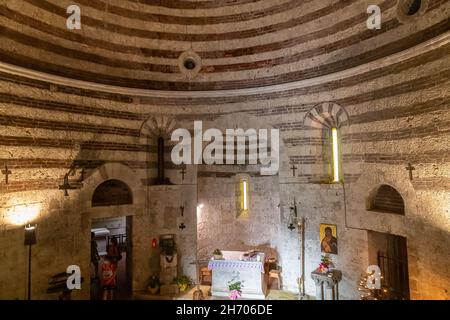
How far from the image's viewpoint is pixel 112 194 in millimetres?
9648

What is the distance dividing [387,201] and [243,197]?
210 inches

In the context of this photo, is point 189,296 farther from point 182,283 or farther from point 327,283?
point 327,283

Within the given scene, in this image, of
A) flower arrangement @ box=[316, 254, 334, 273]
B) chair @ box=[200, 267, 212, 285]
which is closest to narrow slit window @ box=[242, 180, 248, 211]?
chair @ box=[200, 267, 212, 285]

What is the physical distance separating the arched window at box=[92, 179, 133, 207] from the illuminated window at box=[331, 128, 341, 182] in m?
7.08

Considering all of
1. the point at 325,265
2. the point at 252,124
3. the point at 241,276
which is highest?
the point at 252,124

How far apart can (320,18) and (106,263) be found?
35.5 ft

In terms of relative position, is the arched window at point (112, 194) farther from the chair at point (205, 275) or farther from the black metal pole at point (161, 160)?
the chair at point (205, 275)

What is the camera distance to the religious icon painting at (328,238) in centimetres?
880

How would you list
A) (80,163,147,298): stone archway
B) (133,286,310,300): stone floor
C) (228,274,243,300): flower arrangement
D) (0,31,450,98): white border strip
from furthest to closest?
1. (133,286,310,300): stone floor
2. (228,274,243,300): flower arrangement
3. (80,163,147,298): stone archway
4. (0,31,450,98): white border strip

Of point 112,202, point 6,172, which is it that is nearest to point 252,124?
point 112,202

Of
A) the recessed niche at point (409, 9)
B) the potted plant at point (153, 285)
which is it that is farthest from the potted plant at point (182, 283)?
the recessed niche at point (409, 9)

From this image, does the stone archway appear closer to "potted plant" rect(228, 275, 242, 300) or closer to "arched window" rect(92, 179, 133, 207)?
"arched window" rect(92, 179, 133, 207)

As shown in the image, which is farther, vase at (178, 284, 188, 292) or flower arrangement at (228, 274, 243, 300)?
vase at (178, 284, 188, 292)

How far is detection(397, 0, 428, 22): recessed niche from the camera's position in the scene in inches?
272
